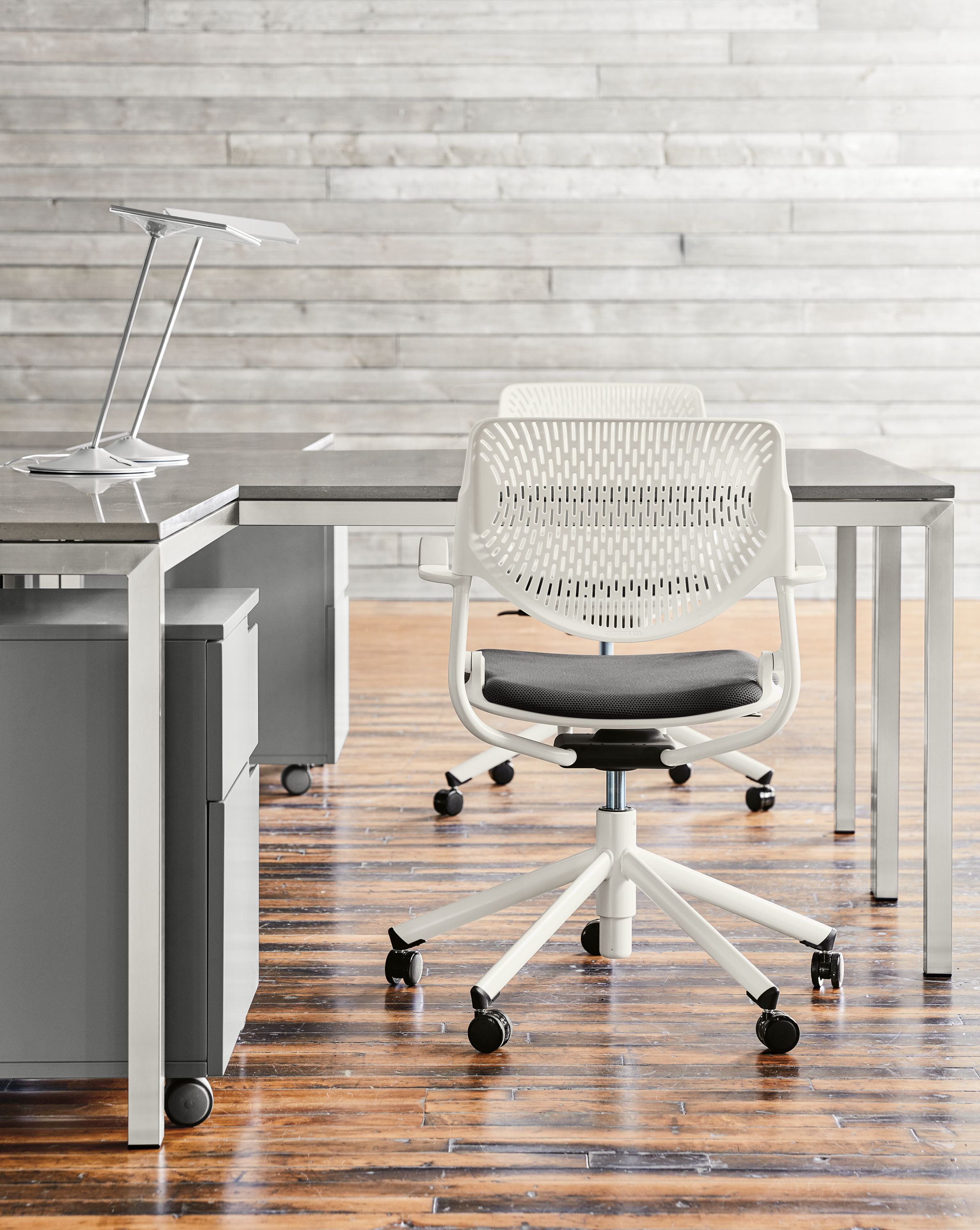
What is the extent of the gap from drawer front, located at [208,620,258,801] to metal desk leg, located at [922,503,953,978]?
1.00m

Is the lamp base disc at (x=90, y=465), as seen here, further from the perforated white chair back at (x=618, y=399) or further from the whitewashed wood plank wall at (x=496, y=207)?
the whitewashed wood plank wall at (x=496, y=207)

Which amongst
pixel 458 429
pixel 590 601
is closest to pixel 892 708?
pixel 590 601

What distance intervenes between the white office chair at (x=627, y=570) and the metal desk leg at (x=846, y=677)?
79cm

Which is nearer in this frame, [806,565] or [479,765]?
[806,565]

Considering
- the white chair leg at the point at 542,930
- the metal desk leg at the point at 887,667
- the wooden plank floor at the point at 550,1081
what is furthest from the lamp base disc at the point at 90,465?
the metal desk leg at the point at 887,667

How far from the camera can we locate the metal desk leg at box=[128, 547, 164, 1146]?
60.7 inches

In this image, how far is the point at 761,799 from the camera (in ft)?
9.75

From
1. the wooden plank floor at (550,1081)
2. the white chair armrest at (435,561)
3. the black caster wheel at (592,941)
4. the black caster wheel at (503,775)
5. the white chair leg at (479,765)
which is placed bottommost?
the wooden plank floor at (550,1081)

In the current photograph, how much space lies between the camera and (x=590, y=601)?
1.86 metres

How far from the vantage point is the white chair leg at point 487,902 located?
80.0 inches

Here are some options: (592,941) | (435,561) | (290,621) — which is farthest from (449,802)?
(435,561)

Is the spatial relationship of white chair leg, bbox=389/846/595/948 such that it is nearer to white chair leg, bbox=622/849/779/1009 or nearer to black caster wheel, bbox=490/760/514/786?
white chair leg, bbox=622/849/779/1009

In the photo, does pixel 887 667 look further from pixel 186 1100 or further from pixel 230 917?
pixel 186 1100

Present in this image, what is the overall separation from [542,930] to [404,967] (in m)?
0.24
